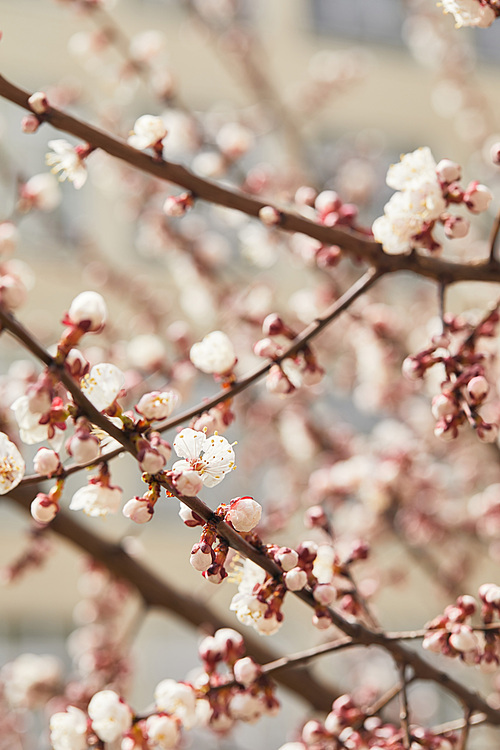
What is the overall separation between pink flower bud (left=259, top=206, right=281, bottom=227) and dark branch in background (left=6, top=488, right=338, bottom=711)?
21.8 inches

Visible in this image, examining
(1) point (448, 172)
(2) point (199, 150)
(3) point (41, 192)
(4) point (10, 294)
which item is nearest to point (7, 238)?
(3) point (41, 192)

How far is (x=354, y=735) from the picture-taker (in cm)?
88

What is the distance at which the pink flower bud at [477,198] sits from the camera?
3.05ft

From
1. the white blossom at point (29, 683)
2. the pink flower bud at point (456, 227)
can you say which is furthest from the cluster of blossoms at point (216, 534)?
the white blossom at point (29, 683)

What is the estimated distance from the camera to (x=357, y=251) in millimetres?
A: 958

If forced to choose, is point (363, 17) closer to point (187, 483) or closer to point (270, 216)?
point (270, 216)

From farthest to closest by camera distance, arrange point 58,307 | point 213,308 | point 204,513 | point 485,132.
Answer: point 58,307 → point 485,132 → point 213,308 → point 204,513

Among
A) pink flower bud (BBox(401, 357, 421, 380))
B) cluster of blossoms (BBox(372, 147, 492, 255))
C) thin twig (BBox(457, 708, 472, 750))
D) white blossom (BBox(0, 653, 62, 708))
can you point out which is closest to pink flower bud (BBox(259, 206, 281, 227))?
cluster of blossoms (BBox(372, 147, 492, 255))

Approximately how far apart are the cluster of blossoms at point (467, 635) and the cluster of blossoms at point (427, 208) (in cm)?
38

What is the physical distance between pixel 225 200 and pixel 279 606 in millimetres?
447

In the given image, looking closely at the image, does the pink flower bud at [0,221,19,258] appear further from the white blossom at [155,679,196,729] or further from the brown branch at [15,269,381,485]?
the white blossom at [155,679,196,729]

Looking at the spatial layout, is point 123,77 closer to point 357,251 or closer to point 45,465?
point 357,251

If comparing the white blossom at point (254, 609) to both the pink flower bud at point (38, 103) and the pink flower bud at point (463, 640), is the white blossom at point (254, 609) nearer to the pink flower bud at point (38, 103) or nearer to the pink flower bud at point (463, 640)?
the pink flower bud at point (463, 640)

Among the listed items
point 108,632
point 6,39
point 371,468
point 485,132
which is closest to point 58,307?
point 6,39
